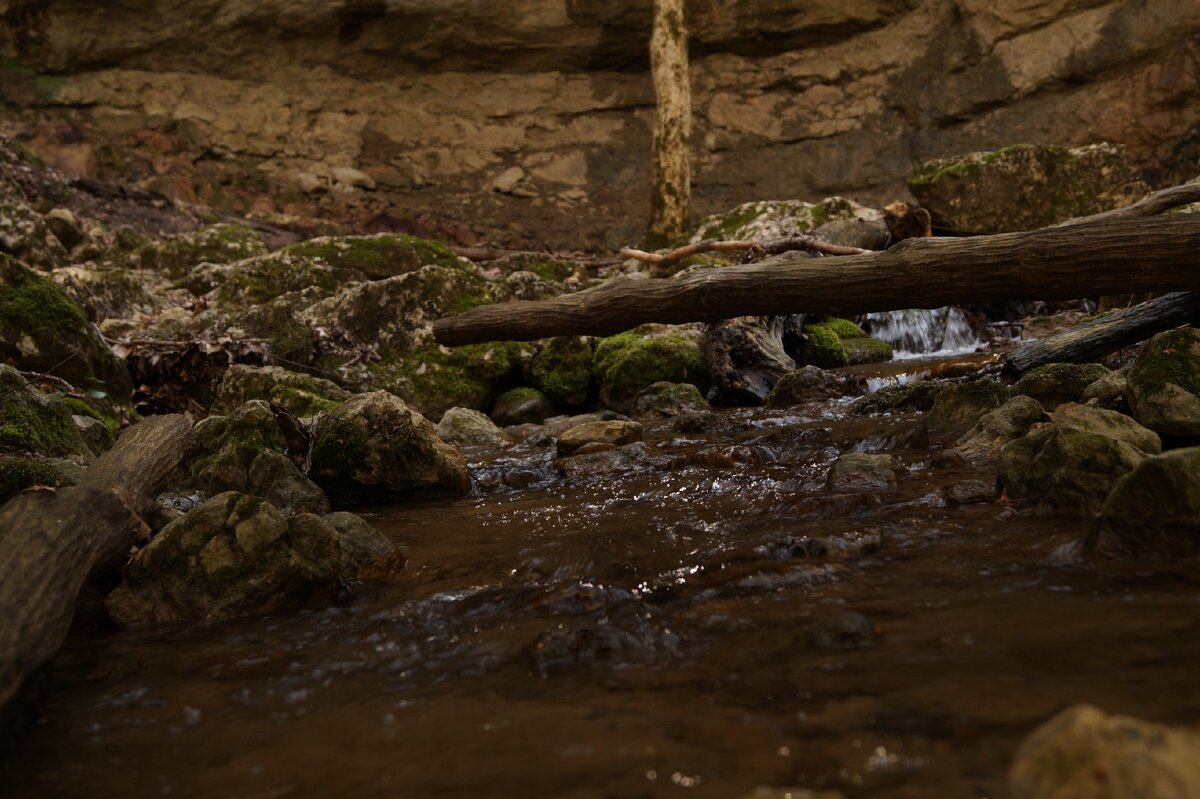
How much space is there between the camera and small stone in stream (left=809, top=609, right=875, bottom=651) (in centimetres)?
170

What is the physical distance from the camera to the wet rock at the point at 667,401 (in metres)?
6.00

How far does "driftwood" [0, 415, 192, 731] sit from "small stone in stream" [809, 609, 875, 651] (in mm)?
1556

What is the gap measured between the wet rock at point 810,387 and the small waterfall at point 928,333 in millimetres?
2051

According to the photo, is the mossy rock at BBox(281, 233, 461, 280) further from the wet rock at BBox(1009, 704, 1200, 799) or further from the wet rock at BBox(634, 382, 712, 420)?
the wet rock at BBox(1009, 704, 1200, 799)

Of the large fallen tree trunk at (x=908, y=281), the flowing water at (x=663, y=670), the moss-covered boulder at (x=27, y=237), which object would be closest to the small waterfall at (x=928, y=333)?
the large fallen tree trunk at (x=908, y=281)

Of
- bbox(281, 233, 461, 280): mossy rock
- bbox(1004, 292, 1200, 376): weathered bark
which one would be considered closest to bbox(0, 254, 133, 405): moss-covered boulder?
bbox(281, 233, 461, 280): mossy rock

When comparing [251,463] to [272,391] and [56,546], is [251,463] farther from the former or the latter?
[272,391]

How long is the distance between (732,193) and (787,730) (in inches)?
595

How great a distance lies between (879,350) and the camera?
765cm

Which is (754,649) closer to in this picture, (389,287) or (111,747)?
(111,747)

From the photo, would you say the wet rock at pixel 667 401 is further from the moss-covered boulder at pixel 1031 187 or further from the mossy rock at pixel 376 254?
the moss-covered boulder at pixel 1031 187

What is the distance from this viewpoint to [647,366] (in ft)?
22.0

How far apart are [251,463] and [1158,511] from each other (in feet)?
11.5

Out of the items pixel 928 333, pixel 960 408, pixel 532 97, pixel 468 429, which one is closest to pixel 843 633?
pixel 960 408
